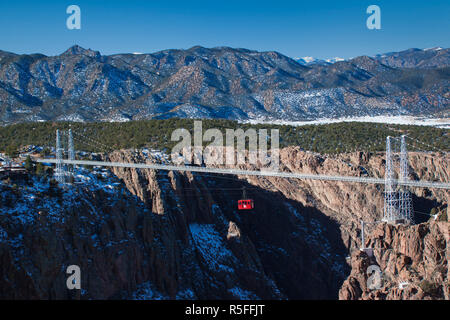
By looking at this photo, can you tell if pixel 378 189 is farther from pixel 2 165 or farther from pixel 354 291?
pixel 2 165

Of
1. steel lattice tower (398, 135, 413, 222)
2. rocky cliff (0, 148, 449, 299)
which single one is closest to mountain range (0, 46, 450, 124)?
rocky cliff (0, 148, 449, 299)

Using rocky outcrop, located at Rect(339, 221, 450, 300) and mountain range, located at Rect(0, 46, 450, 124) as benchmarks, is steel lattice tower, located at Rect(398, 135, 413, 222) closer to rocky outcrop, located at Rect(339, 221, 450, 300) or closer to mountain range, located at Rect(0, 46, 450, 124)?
rocky outcrop, located at Rect(339, 221, 450, 300)

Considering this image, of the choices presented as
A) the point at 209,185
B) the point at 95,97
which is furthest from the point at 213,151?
the point at 95,97

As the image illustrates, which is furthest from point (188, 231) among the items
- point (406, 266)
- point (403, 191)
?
point (403, 191)

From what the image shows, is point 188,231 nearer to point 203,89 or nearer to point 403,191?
point 403,191

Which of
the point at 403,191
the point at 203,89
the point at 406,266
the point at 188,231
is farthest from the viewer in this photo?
the point at 203,89

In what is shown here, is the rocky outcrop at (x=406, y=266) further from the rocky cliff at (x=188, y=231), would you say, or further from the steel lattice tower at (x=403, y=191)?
the steel lattice tower at (x=403, y=191)
